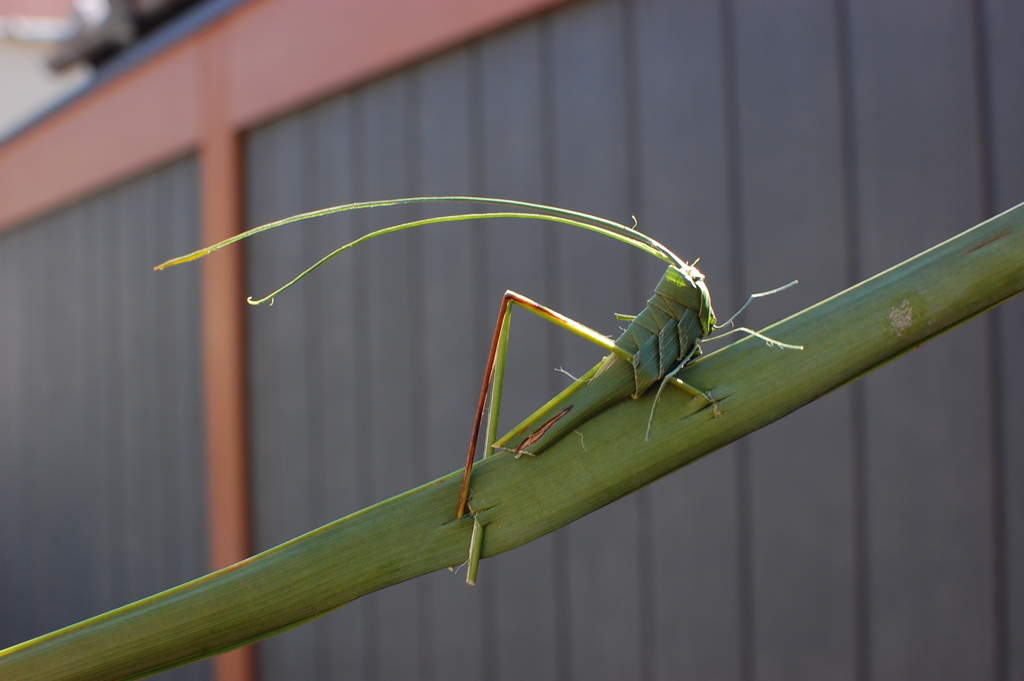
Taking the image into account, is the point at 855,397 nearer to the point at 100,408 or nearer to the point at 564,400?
the point at 564,400

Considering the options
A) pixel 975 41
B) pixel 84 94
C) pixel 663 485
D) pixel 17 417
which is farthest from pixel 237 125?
pixel 17 417

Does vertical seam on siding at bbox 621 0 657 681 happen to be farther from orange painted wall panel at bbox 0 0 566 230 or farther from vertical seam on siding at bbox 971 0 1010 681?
vertical seam on siding at bbox 971 0 1010 681

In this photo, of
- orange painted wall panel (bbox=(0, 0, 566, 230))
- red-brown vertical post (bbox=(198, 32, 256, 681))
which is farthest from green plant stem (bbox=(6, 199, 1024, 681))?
red-brown vertical post (bbox=(198, 32, 256, 681))

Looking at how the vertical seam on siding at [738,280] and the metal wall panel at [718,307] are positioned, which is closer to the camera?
the metal wall panel at [718,307]

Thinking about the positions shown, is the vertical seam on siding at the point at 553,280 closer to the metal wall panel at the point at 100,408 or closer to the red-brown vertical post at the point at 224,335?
the red-brown vertical post at the point at 224,335

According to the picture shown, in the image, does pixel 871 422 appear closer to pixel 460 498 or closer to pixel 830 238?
pixel 830 238

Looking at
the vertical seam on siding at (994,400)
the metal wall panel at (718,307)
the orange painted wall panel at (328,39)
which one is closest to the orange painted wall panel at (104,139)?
the orange painted wall panel at (328,39)
